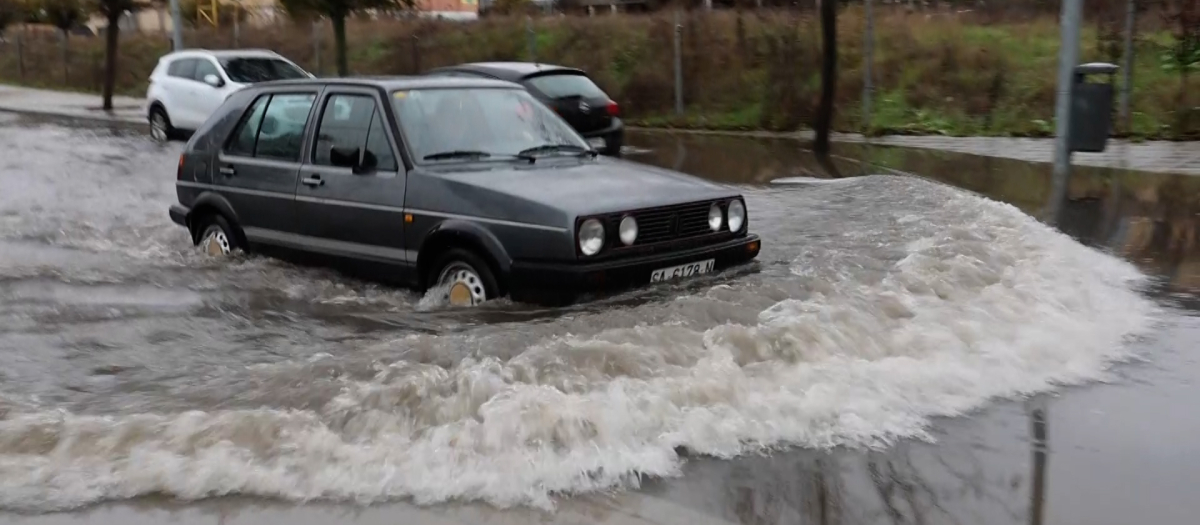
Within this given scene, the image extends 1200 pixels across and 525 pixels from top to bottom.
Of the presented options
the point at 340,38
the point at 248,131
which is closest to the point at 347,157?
the point at 248,131

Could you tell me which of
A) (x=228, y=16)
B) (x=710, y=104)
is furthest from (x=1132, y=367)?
(x=228, y=16)

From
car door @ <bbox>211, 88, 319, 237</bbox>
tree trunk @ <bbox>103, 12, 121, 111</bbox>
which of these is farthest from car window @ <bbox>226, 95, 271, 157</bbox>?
tree trunk @ <bbox>103, 12, 121, 111</bbox>

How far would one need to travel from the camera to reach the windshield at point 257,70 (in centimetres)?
1842

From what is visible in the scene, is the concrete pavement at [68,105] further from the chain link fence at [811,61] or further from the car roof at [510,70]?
the car roof at [510,70]

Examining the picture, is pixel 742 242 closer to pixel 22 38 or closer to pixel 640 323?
pixel 640 323

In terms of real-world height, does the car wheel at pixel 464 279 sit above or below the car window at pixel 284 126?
below

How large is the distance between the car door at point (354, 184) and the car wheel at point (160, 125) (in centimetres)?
1306

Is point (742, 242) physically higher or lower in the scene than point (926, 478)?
higher

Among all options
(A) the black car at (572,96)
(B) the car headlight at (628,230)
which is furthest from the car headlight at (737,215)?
(A) the black car at (572,96)

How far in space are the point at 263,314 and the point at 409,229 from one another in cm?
113

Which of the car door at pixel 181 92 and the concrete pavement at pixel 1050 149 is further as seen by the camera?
the car door at pixel 181 92

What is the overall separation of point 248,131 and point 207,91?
11078 mm

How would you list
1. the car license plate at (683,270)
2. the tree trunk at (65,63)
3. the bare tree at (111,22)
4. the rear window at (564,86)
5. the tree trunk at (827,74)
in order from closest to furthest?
the car license plate at (683,270)
the rear window at (564,86)
the tree trunk at (827,74)
the bare tree at (111,22)
the tree trunk at (65,63)

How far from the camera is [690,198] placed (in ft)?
21.5
